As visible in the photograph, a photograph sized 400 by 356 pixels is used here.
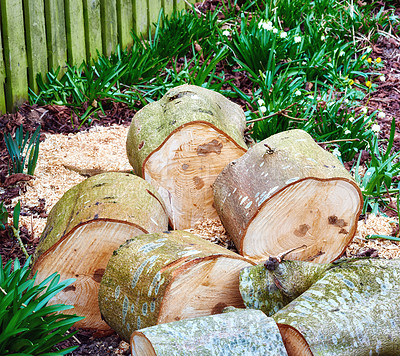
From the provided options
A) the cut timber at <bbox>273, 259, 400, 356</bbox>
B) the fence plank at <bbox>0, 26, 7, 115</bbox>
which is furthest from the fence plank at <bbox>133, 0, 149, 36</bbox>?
the cut timber at <bbox>273, 259, 400, 356</bbox>

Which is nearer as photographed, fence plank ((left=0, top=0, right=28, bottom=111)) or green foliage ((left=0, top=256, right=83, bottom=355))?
green foliage ((left=0, top=256, right=83, bottom=355))

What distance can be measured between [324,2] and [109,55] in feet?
7.18

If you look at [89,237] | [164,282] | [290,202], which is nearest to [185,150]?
[290,202]

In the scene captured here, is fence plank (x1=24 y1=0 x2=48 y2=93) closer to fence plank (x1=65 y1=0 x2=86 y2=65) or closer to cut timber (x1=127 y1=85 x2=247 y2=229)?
fence plank (x1=65 y1=0 x2=86 y2=65)

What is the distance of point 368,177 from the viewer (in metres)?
3.16

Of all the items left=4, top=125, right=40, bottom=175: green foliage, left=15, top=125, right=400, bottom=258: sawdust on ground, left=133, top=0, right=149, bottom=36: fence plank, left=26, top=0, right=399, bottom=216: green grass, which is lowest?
left=15, top=125, right=400, bottom=258: sawdust on ground

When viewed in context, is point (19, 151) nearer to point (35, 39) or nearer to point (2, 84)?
point (2, 84)

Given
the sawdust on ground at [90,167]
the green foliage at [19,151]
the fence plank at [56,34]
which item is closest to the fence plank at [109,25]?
the fence plank at [56,34]

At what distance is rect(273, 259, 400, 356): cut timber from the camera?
1.63 meters

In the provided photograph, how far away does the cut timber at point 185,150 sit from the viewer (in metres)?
2.67

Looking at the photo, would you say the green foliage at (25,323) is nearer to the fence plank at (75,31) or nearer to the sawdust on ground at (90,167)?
the sawdust on ground at (90,167)

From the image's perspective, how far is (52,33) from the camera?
428 cm

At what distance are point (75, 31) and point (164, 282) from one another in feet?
10.6

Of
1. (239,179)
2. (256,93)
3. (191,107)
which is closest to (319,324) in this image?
(239,179)
